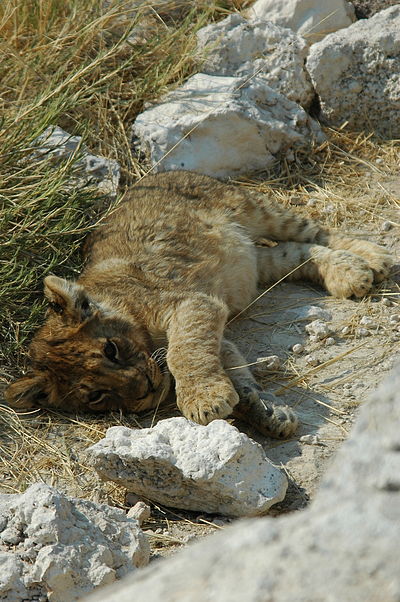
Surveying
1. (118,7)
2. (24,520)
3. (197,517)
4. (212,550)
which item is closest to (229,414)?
(197,517)

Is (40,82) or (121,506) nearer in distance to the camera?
(121,506)

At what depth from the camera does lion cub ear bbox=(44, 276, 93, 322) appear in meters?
5.27

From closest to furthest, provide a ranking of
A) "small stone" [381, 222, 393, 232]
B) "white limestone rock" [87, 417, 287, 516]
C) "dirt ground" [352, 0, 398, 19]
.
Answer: "white limestone rock" [87, 417, 287, 516] < "small stone" [381, 222, 393, 232] < "dirt ground" [352, 0, 398, 19]

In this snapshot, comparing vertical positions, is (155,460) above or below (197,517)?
above

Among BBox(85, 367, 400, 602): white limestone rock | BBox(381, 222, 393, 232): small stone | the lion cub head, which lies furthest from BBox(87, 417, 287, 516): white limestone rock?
BBox(381, 222, 393, 232): small stone

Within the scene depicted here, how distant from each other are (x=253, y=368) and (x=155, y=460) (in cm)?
139

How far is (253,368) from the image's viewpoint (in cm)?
556

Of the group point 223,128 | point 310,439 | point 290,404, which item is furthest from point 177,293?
point 223,128

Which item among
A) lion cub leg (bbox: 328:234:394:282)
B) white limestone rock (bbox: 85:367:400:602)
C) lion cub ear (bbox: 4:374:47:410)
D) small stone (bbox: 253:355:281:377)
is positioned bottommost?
lion cub leg (bbox: 328:234:394:282)

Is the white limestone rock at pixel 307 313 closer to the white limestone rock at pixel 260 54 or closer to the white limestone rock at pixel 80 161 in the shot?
the white limestone rock at pixel 80 161

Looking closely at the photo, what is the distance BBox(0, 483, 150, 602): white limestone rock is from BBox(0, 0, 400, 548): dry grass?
90 cm

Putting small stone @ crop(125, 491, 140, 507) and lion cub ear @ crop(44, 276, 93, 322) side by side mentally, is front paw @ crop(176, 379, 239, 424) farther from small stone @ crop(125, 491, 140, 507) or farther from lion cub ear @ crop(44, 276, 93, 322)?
lion cub ear @ crop(44, 276, 93, 322)

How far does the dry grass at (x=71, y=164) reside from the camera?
17.4ft

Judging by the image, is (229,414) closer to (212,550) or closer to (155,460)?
(155,460)
